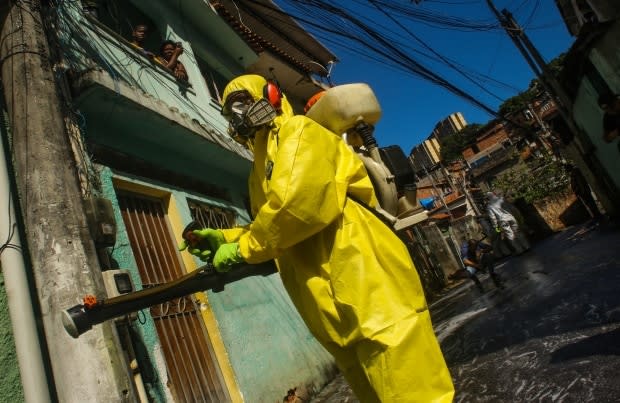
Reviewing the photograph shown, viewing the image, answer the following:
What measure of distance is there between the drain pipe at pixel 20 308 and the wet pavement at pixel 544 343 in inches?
108

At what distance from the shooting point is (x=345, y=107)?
2.08 metres

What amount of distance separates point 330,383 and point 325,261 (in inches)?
167

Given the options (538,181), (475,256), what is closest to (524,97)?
(538,181)

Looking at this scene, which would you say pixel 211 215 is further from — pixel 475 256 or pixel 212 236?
pixel 475 256

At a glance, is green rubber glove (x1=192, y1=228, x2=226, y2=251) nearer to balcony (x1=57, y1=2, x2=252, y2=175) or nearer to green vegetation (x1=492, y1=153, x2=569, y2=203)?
balcony (x1=57, y1=2, x2=252, y2=175)

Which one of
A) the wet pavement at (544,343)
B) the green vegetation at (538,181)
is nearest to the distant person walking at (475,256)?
the wet pavement at (544,343)

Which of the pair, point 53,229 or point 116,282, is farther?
point 116,282

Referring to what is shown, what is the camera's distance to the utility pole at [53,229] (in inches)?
75.2

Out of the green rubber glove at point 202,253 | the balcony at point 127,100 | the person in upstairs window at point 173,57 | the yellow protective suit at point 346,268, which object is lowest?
the yellow protective suit at point 346,268

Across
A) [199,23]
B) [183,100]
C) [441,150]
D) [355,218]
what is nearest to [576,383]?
[355,218]

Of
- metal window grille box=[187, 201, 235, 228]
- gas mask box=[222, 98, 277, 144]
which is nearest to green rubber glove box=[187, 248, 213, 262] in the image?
gas mask box=[222, 98, 277, 144]

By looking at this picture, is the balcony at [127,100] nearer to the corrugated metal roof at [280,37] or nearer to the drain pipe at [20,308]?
the drain pipe at [20,308]

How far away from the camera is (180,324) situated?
366 cm

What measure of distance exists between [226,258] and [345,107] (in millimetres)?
1018
